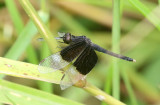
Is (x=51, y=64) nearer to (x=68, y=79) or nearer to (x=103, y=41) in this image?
(x=68, y=79)

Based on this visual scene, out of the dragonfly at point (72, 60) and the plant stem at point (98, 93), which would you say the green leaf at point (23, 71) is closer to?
the dragonfly at point (72, 60)

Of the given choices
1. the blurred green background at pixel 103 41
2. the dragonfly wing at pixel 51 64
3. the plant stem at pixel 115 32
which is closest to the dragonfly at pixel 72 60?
the dragonfly wing at pixel 51 64

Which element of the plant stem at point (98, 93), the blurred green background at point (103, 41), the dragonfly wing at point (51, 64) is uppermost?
the dragonfly wing at point (51, 64)

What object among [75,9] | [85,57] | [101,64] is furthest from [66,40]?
[75,9]

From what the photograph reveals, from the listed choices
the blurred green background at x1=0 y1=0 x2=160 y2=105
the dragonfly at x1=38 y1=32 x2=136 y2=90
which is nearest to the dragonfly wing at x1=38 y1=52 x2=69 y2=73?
→ the dragonfly at x1=38 y1=32 x2=136 y2=90

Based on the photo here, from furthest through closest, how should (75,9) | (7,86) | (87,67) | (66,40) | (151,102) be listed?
(75,9) < (151,102) < (66,40) < (87,67) < (7,86)

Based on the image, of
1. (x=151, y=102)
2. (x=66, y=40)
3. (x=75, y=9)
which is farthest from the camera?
(x=75, y=9)

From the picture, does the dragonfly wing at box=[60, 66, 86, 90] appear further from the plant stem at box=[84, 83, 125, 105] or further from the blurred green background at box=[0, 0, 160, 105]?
the blurred green background at box=[0, 0, 160, 105]

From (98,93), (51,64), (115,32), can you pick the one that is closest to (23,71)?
(51,64)

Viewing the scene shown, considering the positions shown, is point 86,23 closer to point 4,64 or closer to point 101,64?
point 101,64
